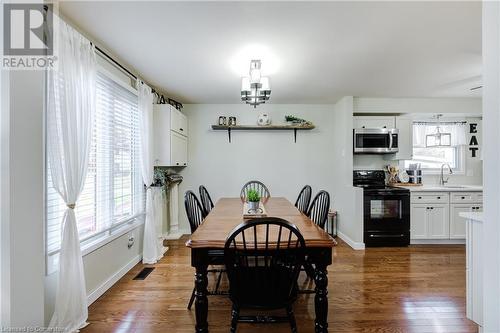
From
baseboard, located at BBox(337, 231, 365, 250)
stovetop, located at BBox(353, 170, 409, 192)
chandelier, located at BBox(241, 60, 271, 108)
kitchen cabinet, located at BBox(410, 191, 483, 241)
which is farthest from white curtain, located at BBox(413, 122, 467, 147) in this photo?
chandelier, located at BBox(241, 60, 271, 108)

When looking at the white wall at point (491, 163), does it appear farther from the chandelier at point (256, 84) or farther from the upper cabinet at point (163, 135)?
the upper cabinet at point (163, 135)

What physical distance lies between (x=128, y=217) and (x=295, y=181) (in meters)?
2.82

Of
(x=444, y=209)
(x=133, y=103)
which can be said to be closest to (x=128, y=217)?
(x=133, y=103)

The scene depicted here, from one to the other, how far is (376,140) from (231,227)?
10.6ft

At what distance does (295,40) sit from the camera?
86.9 inches

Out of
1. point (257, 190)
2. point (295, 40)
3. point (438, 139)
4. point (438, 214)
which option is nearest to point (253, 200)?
point (295, 40)

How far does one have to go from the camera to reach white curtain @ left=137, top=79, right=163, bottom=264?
318 centimetres

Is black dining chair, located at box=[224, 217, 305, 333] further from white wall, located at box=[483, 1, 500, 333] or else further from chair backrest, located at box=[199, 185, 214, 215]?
chair backrest, located at box=[199, 185, 214, 215]

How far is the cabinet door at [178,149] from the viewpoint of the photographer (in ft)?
12.4

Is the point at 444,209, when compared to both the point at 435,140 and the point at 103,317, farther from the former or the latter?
the point at 103,317

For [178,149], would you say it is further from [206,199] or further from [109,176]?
[109,176]

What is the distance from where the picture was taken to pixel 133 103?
10.4ft

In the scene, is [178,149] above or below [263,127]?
below

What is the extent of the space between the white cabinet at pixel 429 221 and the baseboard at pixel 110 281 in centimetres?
404
